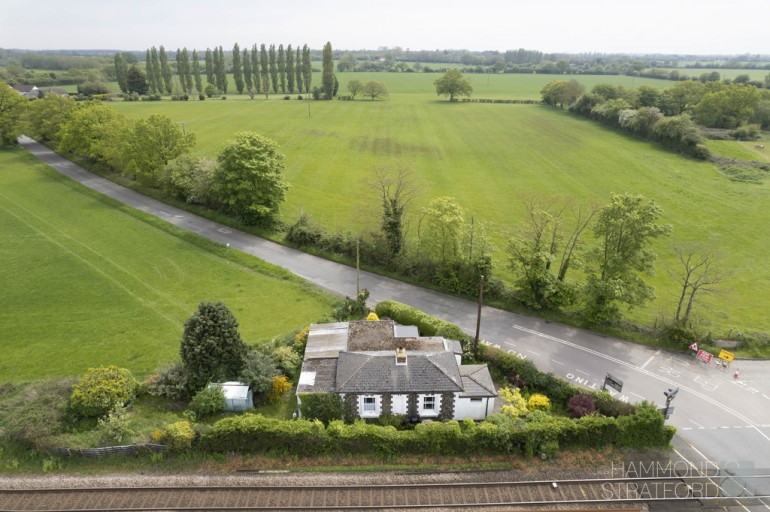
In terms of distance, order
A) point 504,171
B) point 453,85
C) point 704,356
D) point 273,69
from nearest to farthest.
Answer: point 704,356 → point 504,171 → point 453,85 → point 273,69

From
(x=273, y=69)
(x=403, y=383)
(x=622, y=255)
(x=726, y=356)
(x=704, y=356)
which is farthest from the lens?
(x=273, y=69)

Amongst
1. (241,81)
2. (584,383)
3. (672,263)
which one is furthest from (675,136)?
(241,81)

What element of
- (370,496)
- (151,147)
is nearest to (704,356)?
(370,496)

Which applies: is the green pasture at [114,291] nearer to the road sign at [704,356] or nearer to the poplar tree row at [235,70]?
the road sign at [704,356]

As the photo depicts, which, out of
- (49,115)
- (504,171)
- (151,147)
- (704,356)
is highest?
(49,115)

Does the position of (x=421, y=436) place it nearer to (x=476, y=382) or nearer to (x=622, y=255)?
(x=476, y=382)

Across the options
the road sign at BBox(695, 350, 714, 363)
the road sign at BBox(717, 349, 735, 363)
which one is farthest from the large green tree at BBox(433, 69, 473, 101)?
the road sign at BBox(717, 349, 735, 363)

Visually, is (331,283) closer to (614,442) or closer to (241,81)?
(614,442)
